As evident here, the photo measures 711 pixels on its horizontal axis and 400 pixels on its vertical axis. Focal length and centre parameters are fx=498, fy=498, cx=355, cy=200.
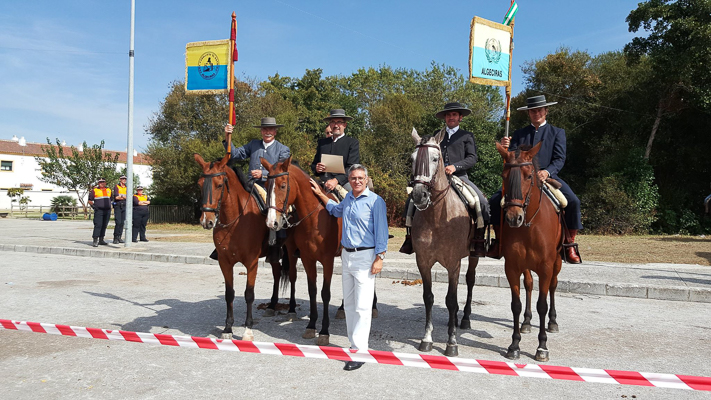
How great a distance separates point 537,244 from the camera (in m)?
5.65

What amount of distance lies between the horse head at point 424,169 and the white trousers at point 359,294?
752 millimetres

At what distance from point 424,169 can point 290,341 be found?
2.68 metres

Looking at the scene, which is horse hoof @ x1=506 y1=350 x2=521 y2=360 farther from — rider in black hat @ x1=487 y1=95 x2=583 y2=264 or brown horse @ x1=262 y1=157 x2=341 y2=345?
brown horse @ x1=262 y1=157 x2=341 y2=345

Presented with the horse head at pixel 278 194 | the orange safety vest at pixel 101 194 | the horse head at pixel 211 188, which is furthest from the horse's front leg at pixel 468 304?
the orange safety vest at pixel 101 194

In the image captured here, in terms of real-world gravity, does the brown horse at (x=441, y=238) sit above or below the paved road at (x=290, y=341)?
above

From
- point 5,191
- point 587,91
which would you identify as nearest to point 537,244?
point 587,91

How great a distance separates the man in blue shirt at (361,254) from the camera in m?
5.09

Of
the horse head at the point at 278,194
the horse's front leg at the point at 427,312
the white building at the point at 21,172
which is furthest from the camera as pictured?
the white building at the point at 21,172

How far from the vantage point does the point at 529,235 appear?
5664 mm

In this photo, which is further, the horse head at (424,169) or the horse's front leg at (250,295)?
the horse's front leg at (250,295)

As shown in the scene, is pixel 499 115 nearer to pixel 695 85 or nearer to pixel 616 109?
pixel 616 109

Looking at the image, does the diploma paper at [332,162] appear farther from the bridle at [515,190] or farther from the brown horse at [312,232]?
the bridle at [515,190]

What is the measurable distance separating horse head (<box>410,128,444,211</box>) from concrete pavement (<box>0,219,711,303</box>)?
5.78 m

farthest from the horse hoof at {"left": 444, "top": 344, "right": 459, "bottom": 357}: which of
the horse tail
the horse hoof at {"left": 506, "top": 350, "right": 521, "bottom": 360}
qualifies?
the horse tail
